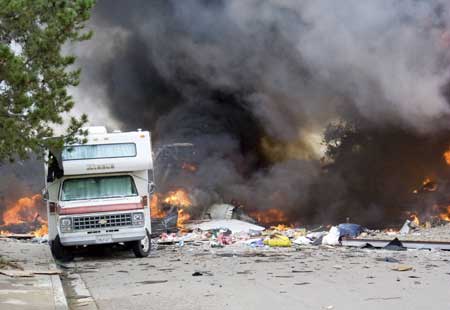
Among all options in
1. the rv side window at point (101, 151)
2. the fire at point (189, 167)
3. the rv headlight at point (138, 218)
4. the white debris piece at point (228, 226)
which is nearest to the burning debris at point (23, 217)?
the fire at point (189, 167)

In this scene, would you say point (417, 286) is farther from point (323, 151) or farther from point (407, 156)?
point (323, 151)

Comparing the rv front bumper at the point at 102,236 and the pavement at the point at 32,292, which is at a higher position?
the rv front bumper at the point at 102,236

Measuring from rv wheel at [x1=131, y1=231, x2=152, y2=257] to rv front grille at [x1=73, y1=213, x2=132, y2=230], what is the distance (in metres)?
0.84

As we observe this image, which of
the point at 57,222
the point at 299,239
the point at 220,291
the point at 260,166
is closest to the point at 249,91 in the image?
the point at 260,166

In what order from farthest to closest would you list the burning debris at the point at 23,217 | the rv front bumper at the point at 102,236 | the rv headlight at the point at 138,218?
the burning debris at the point at 23,217, the rv headlight at the point at 138,218, the rv front bumper at the point at 102,236

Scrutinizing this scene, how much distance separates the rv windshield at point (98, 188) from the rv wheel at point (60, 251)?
1148mm

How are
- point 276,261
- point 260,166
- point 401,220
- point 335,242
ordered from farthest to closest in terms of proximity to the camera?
point 260,166 → point 401,220 → point 335,242 → point 276,261

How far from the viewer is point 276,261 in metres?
13.9

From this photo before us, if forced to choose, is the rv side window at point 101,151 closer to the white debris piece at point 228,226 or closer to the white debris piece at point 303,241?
the white debris piece at point 303,241

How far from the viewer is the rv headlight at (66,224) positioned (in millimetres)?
15047

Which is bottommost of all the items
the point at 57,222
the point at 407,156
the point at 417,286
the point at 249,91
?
the point at 417,286

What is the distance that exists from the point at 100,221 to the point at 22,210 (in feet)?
84.1

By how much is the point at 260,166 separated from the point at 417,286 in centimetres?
2925

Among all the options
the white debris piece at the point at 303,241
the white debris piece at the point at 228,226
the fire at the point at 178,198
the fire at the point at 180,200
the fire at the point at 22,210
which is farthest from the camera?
the fire at the point at 22,210
